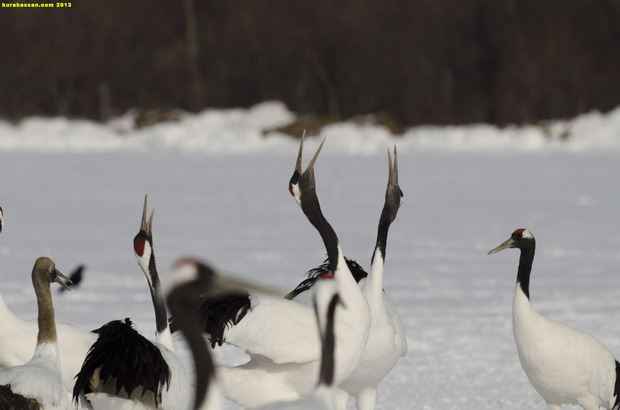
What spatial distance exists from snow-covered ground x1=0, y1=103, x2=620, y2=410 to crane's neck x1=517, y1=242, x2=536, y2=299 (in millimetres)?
675

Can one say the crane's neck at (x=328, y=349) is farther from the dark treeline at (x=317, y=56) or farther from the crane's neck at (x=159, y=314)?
the dark treeline at (x=317, y=56)

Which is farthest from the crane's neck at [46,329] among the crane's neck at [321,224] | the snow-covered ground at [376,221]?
the snow-covered ground at [376,221]

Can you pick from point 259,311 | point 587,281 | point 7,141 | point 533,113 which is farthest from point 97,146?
point 259,311

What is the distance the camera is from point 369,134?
2417cm

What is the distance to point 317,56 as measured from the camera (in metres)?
31.8

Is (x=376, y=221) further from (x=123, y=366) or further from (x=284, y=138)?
(x=284, y=138)

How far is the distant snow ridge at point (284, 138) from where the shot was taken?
2291cm

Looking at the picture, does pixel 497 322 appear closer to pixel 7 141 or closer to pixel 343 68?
pixel 7 141

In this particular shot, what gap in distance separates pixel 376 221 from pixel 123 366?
9.39 meters

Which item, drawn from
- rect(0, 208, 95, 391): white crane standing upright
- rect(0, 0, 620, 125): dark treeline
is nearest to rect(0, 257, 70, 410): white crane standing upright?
rect(0, 208, 95, 391): white crane standing upright

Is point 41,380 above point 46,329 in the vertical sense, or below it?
below

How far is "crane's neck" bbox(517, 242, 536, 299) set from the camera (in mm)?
5809

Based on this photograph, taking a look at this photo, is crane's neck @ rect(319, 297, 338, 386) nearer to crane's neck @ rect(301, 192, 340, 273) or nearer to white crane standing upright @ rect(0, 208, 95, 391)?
crane's neck @ rect(301, 192, 340, 273)

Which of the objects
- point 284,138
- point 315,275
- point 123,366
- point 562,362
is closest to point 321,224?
point 315,275
